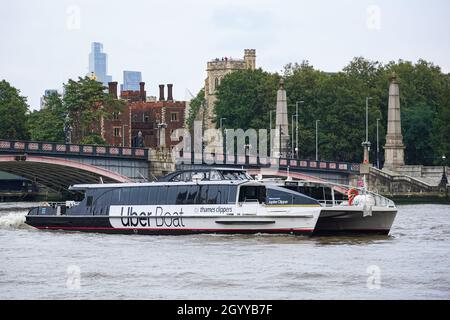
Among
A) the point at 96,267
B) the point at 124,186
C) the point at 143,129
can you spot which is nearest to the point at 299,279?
the point at 96,267

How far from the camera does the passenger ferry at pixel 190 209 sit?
5575 centimetres

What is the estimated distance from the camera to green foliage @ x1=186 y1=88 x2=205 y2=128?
17370 cm

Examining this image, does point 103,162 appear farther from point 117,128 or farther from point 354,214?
point 117,128

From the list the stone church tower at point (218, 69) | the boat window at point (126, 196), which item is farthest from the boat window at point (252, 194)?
the stone church tower at point (218, 69)

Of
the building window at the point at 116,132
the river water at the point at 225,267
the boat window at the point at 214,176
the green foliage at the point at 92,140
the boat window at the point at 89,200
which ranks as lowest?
the river water at the point at 225,267

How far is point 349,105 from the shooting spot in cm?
13012

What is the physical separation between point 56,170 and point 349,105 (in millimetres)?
40860

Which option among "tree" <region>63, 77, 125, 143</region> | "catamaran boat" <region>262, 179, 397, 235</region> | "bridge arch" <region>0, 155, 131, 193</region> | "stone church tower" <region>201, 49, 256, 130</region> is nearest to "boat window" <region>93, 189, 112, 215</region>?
"catamaran boat" <region>262, 179, 397, 235</region>

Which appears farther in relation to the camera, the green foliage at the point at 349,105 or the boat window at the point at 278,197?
the green foliage at the point at 349,105

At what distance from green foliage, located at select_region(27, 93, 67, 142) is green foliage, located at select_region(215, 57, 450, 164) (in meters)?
20.2

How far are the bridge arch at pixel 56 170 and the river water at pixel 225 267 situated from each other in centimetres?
3175

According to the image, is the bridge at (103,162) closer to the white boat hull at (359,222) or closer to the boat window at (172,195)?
the boat window at (172,195)

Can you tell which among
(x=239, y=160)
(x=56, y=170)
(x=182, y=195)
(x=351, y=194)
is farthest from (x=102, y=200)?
(x=239, y=160)

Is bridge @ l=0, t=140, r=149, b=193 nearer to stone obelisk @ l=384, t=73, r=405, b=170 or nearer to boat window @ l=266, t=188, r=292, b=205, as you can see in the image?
stone obelisk @ l=384, t=73, r=405, b=170
